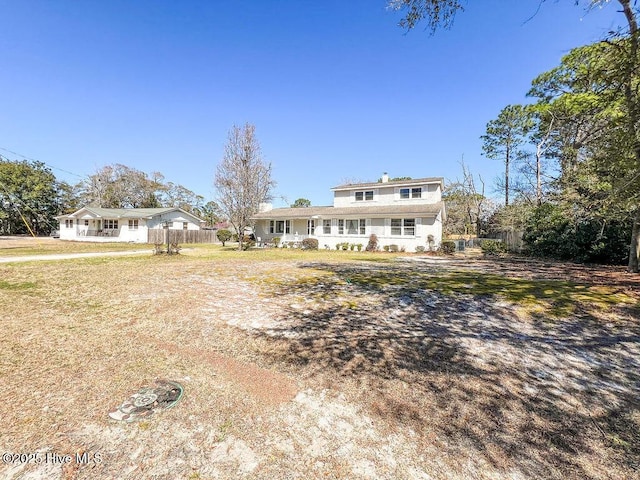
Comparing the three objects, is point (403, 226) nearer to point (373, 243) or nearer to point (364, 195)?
point (373, 243)

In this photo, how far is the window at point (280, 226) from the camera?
27.4 meters

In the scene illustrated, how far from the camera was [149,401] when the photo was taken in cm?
278

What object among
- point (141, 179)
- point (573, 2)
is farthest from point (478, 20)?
point (141, 179)

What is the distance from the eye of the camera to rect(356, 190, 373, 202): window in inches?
976

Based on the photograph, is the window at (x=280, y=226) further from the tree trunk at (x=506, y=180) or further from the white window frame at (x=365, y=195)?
the tree trunk at (x=506, y=180)

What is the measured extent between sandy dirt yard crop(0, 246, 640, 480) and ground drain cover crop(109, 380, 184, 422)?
0.07m

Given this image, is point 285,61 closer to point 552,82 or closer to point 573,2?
point 573,2

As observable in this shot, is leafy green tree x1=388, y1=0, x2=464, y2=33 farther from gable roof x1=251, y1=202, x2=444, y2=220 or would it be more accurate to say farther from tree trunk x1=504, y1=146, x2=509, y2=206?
tree trunk x1=504, y1=146, x2=509, y2=206

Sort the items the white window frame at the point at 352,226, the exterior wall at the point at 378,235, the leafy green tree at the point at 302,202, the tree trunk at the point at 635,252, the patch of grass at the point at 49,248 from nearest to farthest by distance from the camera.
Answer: the tree trunk at the point at 635,252 → the patch of grass at the point at 49,248 → the exterior wall at the point at 378,235 → the white window frame at the point at 352,226 → the leafy green tree at the point at 302,202

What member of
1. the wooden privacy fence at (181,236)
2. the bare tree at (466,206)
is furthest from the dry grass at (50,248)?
the bare tree at (466,206)

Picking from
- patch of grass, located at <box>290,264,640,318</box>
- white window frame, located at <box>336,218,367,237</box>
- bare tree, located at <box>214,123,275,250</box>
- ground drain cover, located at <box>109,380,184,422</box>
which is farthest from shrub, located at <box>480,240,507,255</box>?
ground drain cover, located at <box>109,380,184,422</box>

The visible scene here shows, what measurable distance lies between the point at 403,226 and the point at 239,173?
42.8 feet

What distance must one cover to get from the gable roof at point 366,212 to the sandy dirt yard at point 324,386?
47.3 feet

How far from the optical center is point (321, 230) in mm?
24875
